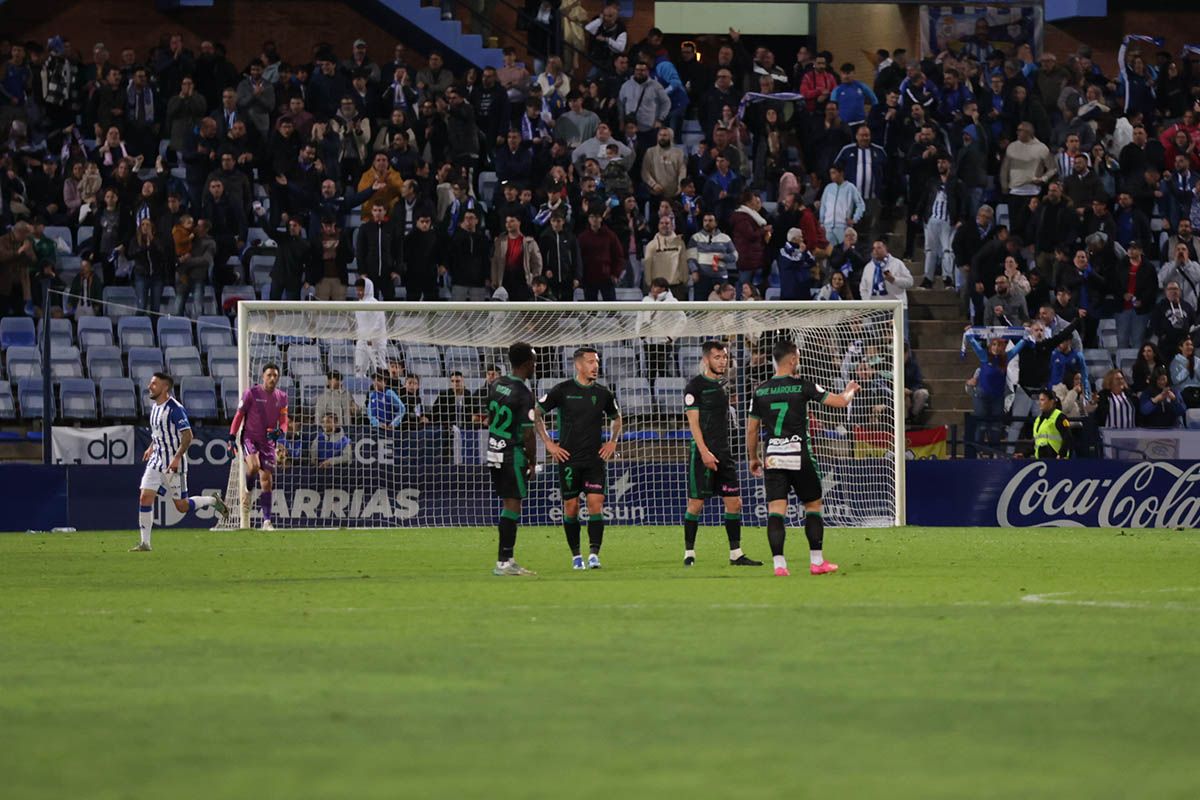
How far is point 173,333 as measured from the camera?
25.5 m

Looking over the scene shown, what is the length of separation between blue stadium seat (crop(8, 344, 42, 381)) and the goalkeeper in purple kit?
344 cm

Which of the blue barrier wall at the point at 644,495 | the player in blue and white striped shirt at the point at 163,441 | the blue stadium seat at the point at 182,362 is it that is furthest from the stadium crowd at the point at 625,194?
the player in blue and white striped shirt at the point at 163,441

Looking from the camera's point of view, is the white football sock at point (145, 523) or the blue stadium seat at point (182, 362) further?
the blue stadium seat at point (182, 362)

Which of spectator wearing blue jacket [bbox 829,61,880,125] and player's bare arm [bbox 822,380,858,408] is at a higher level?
spectator wearing blue jacket [bbox 829,61,880,125]

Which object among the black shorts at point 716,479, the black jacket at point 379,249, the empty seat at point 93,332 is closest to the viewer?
the black shorts at point 716,479

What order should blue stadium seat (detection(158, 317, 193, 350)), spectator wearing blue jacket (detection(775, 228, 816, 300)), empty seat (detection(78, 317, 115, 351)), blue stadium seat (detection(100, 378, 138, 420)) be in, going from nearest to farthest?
blue stadium seat (detection(100, 378, 138, 420)) → empty seat (detection(78, 317, 115, 351)) → blue stadium seat (detection(158, 317, 193, 350)) → spectator wearing blue jacket (detection(775, 228, 816, 300))

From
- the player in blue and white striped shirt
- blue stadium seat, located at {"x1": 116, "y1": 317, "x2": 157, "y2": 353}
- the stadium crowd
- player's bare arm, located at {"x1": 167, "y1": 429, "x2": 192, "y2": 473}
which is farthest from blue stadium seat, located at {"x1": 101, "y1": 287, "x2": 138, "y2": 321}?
player's bare arm, located at {"x1": 167, "y1": 429, "x2": 192, "y2": 473}

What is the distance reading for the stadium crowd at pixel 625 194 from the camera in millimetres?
25906

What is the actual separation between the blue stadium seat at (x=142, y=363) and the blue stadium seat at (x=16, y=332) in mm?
1328

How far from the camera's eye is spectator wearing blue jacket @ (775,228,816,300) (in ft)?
87.3

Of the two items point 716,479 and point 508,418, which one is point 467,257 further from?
point 508,418

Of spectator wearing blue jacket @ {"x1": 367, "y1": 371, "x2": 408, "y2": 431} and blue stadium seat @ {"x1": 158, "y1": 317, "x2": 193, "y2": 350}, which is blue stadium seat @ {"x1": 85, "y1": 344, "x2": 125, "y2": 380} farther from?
spectator wearing blue jacket @ {"x1": 367, "y1": 371, "x2": 408, "y2": 431}

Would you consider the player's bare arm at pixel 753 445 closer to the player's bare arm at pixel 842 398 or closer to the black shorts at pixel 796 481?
the black shorts at pixel 796 481

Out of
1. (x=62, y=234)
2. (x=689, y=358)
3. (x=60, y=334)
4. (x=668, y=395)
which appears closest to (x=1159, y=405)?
(x=689, y=358)
